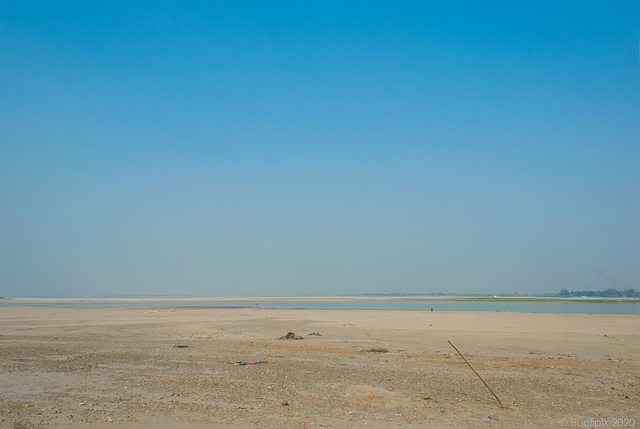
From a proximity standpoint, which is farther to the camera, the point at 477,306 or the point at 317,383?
the point at 477,306

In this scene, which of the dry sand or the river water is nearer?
the dry sand

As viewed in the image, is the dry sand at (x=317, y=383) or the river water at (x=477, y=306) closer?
the dry sand at (x=317, y=383)

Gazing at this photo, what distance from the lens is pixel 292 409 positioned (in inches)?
400

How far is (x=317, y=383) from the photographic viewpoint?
1298 centimetres

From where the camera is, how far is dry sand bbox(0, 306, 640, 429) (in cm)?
948

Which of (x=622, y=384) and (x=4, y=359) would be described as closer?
(x=622, y=384)

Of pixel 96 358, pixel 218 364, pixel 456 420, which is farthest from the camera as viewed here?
pixel 96 358

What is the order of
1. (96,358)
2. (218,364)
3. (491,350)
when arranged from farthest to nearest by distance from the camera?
(491,350) < (96,358) < (218,364)

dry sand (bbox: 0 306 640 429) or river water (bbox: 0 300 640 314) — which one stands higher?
dry sand (bbox: 0 306 640 429)

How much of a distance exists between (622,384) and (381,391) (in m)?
7.62

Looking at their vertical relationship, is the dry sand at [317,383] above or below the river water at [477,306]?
above

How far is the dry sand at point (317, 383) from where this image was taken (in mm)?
9484

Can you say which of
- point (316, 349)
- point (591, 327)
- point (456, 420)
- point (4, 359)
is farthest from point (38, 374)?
point (591, 327)

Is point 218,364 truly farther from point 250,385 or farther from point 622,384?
point 622,384
